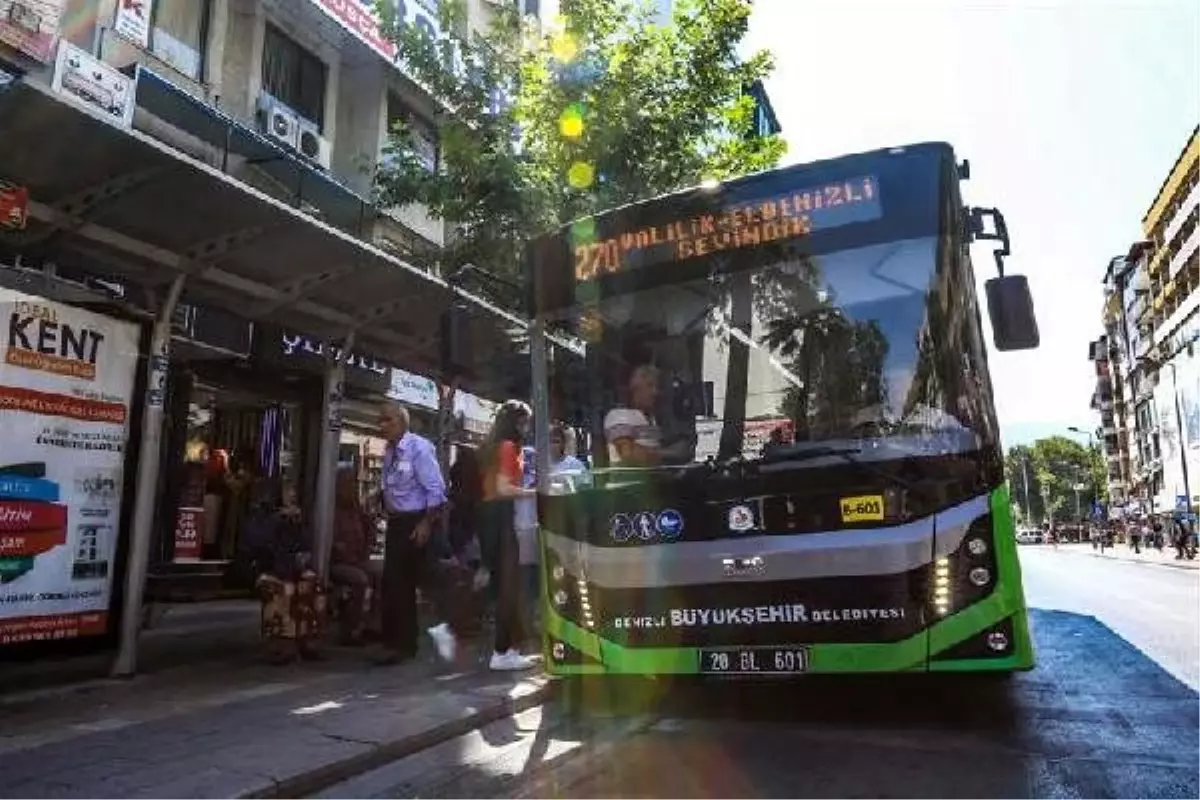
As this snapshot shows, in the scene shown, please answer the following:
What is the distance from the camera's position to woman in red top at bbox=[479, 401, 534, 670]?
7.77m

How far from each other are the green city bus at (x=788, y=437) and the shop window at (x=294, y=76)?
12.0m

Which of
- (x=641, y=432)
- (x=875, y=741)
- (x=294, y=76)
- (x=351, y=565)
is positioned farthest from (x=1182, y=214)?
(x=875, y=741)

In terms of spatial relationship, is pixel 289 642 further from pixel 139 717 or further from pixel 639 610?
pixel 639 610

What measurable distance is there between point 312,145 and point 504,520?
1109cm

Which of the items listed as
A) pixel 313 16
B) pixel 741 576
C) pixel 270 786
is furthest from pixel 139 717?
pixel 313 16

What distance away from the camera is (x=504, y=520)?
26.2 ft

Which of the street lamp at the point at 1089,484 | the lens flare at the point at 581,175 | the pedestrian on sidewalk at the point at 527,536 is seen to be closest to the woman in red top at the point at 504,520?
the pedestrian on sidewalk at the point at 527,536

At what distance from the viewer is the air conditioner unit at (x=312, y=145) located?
16.5 metres

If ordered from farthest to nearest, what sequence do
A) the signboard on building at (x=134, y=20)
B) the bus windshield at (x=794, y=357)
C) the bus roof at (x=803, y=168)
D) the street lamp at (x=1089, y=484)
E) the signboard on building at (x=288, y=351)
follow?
the street lamp at (x=1089, y=484) → the signboard on building at (x=134, y=20) → the signboard on building at (x=288, y=351) → the bus roof at (x=803, y=168) → the bus windshield at (x=794, y=357)

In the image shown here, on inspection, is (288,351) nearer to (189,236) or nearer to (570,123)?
(570,123)

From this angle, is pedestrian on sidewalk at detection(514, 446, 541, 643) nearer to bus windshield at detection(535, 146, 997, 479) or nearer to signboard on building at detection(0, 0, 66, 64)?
bus windshield at detection(535, 146, 997, 479)

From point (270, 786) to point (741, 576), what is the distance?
104 inches

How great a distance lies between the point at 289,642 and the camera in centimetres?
782

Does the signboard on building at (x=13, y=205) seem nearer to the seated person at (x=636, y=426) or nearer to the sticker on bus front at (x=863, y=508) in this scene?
the seated person at (x=636, y=426)
